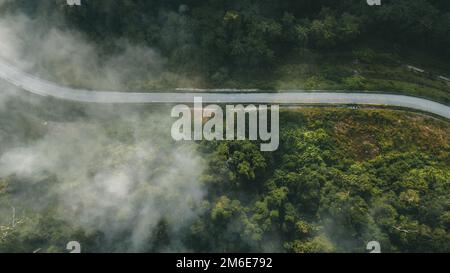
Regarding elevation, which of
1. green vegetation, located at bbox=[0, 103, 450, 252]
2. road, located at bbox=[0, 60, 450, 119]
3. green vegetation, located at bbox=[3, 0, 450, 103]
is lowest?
green vegetation, located at bbox=[0, 103, 450, 252]

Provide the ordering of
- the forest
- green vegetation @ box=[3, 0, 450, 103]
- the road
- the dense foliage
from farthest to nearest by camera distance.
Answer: the dense foliage → green vegetation @ box=[3, 0, 450, 103] → the road → the forest

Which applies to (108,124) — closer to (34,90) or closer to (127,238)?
(34,90)

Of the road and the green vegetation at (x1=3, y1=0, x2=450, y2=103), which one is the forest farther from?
the road

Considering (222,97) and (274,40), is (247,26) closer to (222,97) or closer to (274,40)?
(274,40)

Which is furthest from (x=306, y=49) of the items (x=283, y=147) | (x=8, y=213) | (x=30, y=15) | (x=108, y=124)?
(x=8, y=213)

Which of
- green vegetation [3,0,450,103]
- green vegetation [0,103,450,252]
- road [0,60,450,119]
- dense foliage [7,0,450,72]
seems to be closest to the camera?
green vegetation [0,103,450,252]

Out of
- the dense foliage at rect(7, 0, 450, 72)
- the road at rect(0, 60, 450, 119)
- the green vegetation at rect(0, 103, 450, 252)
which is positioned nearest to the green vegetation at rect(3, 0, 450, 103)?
the dense foliage at rect(7, 0, 450, 72)

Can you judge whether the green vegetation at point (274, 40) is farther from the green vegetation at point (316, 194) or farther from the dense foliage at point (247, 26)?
the green vegetation at point (316, 194)

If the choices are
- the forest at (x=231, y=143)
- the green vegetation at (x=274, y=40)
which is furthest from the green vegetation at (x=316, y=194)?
the green vegetation at (x=274, y=40)

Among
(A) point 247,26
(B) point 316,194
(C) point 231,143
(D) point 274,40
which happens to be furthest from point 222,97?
(B) point 316,194
